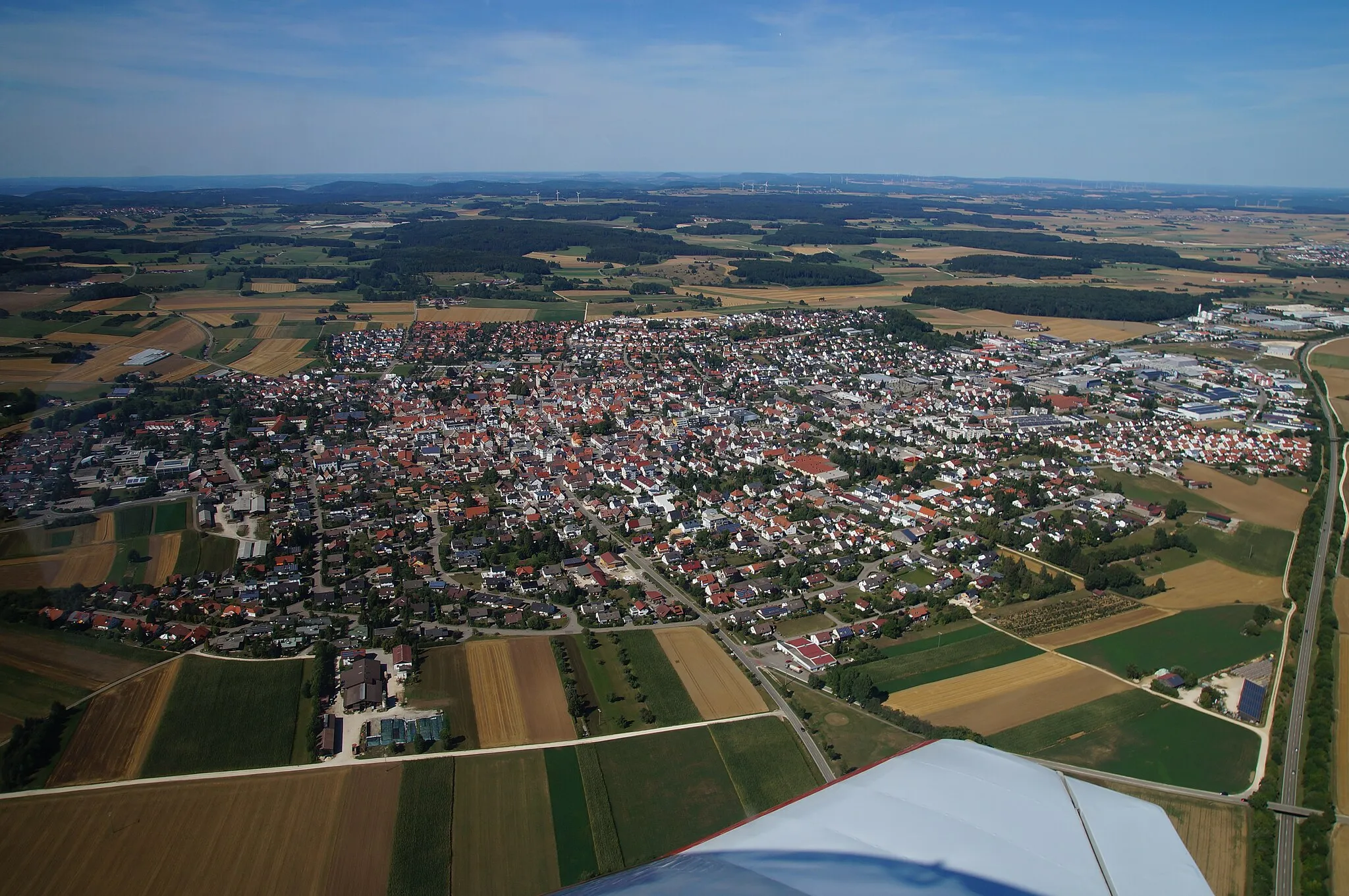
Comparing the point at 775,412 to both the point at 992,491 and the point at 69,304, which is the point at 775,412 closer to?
the point at 992,491

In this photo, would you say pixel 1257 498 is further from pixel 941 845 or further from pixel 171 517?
pixel 171 517

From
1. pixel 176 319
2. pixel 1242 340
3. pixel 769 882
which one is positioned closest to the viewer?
pixel 769 882

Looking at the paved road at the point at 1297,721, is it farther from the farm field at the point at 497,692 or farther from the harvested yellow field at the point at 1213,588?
the farm field at the point at 497,692

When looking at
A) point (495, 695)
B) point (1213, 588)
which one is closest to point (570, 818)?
point (495, 695)

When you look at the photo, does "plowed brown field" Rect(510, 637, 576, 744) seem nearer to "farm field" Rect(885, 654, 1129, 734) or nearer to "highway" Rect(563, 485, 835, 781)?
"highway" Rect(563, 485, 835, 781)

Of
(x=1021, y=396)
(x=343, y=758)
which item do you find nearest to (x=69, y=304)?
(x=343, y=758)

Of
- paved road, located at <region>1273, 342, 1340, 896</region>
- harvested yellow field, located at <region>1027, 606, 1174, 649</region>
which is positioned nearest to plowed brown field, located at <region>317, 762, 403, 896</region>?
paved road, located at <region>1273, 342, 1340, 896</region>
